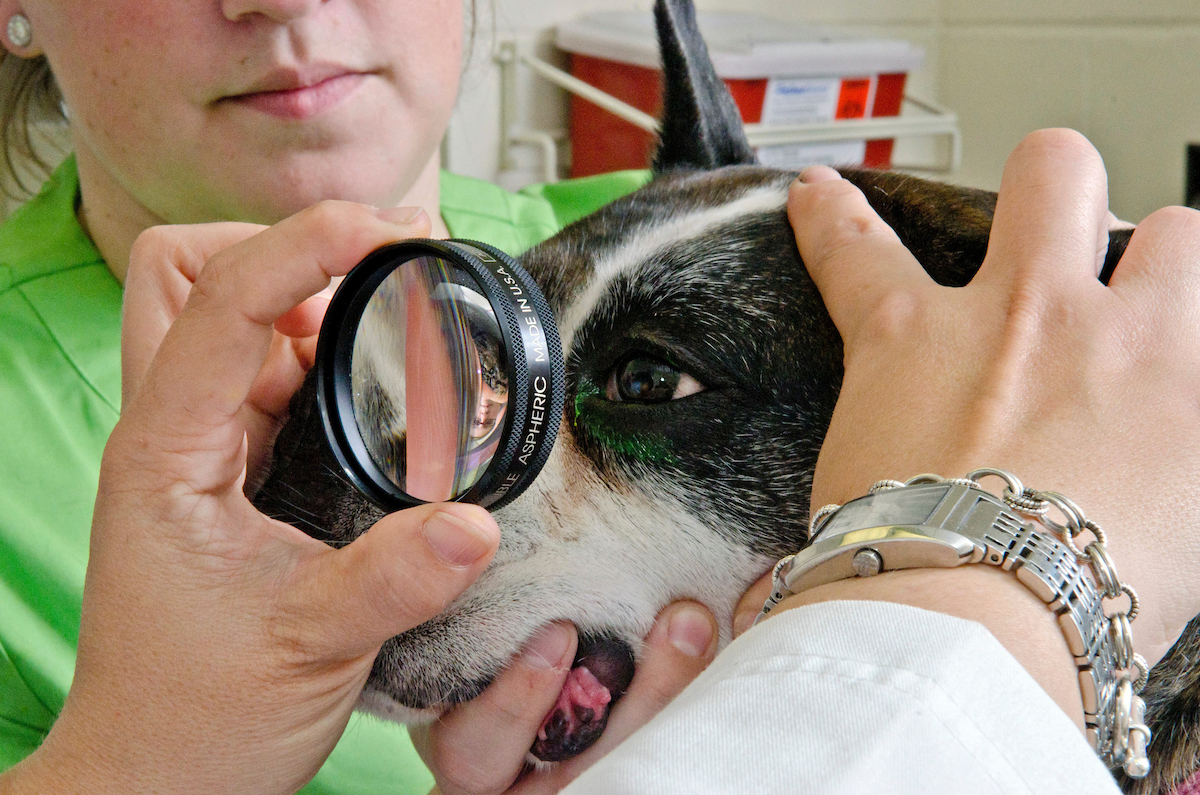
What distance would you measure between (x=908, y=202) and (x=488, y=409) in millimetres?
497

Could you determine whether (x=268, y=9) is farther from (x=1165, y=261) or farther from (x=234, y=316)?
(x=1165, y=261)

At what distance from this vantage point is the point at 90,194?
132cm

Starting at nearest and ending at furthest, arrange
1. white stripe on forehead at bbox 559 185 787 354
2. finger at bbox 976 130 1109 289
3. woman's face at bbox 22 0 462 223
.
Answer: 1. finger at bbox 976 130 1109 289
2. white stripe on forehead at bbox 559 185 787 354
3. woman's face at bbox 22 0 462 223

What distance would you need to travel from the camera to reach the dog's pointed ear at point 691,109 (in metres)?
1.24

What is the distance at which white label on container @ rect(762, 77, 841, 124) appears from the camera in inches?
88.6

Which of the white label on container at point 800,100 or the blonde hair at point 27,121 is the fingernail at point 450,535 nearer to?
the blonde hair at point 27,121

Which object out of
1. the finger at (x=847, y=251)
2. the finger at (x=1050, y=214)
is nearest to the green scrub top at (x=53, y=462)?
the finger at (x=847, y=251)

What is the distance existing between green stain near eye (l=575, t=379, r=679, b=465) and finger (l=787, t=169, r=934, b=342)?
0.18m

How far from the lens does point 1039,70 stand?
2.66 metres

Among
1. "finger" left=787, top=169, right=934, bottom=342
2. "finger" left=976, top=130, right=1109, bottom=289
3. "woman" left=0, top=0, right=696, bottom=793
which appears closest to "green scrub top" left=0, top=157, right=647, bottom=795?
"woman" left=0, top=0, right=696, bottom=793

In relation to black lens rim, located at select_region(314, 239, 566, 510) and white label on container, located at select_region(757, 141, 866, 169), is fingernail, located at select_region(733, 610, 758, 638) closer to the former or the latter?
black lens rim, located at select_region(314, 239, 566, 510)

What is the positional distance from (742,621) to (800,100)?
1.68 metres

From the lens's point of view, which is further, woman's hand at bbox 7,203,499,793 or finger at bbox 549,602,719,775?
finger at bbox 549,602,719,775

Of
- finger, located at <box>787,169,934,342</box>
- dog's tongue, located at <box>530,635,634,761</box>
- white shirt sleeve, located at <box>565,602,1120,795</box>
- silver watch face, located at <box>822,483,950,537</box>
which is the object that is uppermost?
finger, located at <box>787,169,934,342</box>
